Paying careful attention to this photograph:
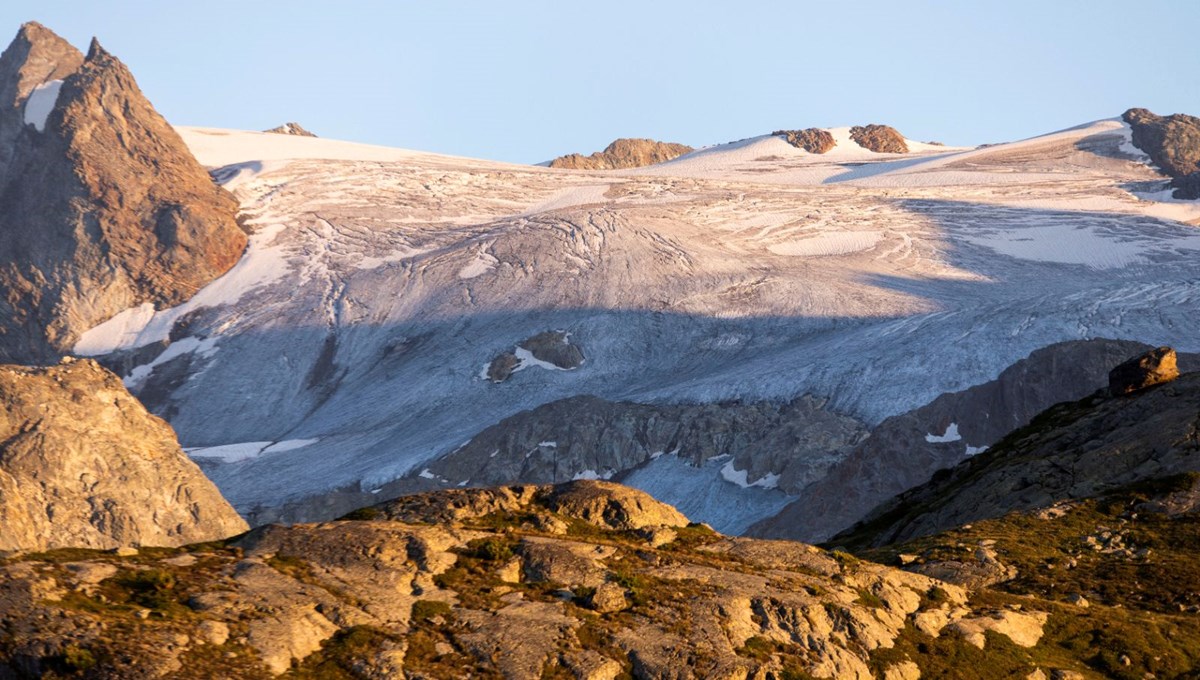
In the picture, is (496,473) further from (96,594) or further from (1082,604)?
(96,594)

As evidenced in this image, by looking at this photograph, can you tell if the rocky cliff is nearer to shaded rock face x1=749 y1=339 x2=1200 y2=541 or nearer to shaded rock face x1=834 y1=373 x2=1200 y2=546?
shaded rock face x1=834 y1=373 x2=1200 y2=546

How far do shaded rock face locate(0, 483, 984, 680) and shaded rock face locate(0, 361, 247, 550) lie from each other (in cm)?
7065

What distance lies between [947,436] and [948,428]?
109 centimetres

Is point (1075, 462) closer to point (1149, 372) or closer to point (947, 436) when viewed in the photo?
point (1149, 372)

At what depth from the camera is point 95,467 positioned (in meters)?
113

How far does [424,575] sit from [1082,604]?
2132 centimetres

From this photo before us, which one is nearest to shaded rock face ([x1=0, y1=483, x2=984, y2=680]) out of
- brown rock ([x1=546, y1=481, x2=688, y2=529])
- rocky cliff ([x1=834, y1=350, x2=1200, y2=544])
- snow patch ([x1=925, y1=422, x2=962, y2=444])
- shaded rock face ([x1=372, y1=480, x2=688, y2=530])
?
shaded rock face ([x1=372, y1=480, x2=688, y2=530])

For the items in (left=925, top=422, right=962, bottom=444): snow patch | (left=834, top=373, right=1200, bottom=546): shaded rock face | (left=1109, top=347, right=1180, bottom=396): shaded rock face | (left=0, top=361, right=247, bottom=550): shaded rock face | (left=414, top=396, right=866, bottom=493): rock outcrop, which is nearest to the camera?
(left=834, top=373, right=1200, bottom=546): shaded rock face

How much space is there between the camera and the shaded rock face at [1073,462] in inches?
2301

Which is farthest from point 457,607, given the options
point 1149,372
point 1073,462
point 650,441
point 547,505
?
point 650,441

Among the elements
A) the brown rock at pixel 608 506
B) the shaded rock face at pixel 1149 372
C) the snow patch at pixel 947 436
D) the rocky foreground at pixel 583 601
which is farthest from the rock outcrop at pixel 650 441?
the brown rock at pixel 608 506

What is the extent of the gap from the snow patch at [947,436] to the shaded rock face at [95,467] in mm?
81163

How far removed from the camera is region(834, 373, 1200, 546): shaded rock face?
58438mm

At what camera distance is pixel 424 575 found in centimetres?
3447
